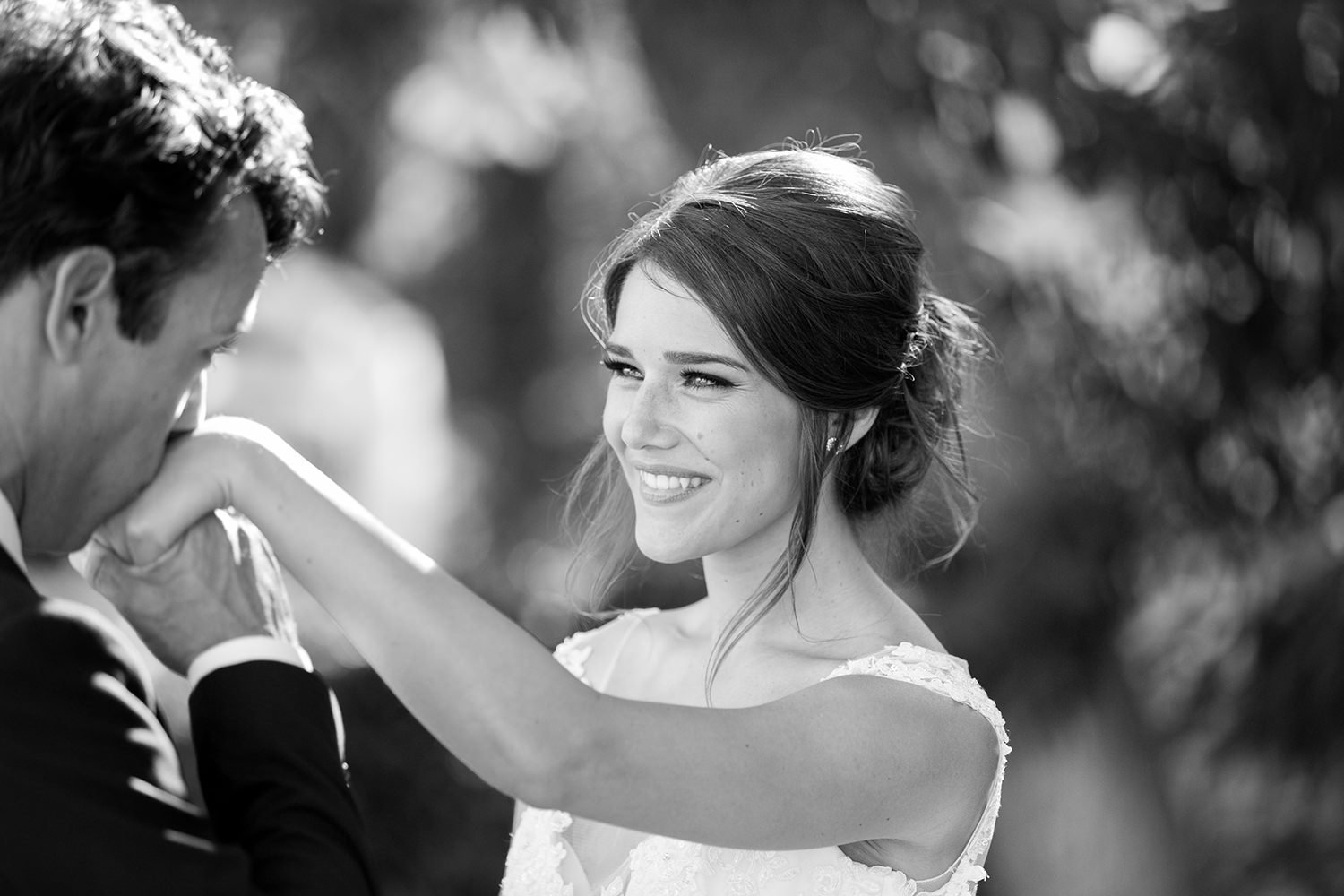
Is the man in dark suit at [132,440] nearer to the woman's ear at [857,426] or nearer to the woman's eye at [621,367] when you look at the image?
the woman's eye at [621,367]

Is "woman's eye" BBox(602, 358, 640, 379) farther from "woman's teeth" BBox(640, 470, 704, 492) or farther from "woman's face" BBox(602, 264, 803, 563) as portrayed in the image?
"woman's teeth" BBox(640, 470, 704, 492)

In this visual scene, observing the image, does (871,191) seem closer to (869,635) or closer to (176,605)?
(869,635)

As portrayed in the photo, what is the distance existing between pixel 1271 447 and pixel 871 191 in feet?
13.1

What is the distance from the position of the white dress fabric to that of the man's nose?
1.15m

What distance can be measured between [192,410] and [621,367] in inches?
38.3

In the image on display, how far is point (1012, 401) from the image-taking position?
6195 millimetres

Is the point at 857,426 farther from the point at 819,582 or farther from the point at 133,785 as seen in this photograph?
the point at 133,785

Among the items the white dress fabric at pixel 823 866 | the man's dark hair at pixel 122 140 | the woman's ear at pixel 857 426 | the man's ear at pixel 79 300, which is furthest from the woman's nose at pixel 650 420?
the man's ear at pixel 79 300

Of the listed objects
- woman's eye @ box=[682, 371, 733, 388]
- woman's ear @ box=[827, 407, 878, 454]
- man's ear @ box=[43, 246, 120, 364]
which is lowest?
woman's ear @ box=[827, 407, 878, 454]

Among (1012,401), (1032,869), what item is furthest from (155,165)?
(1032,869)

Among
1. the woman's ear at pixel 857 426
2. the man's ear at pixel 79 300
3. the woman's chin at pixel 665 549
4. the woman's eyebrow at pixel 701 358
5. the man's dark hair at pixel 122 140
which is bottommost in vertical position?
the woman's chin at pixel 665 549

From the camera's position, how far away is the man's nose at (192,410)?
2062mm

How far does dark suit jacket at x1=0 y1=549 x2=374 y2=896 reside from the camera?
1.59 meters

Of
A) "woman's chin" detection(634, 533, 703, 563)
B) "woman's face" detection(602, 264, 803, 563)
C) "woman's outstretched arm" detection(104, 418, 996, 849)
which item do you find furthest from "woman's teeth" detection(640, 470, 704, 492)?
"woman's outstretched arm" detection(104, 418, 996, 849)
